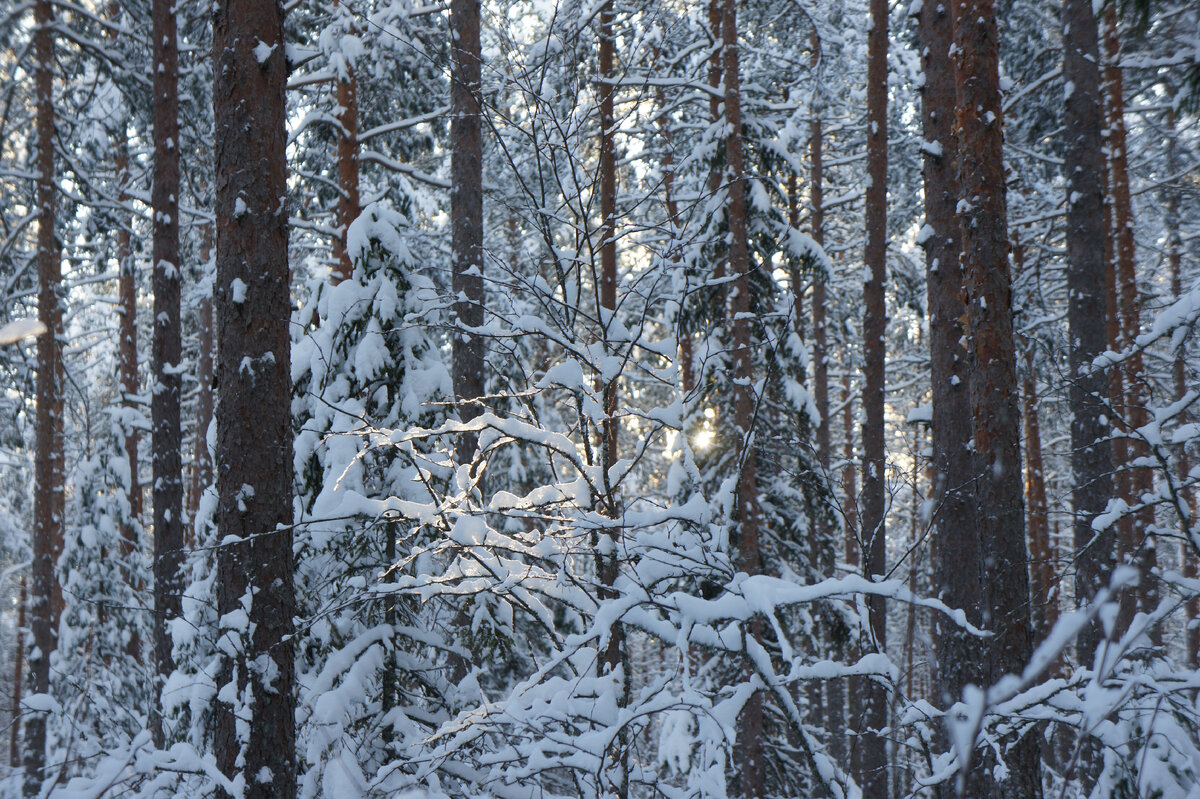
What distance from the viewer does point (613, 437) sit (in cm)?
422

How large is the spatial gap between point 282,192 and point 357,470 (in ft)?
7.66

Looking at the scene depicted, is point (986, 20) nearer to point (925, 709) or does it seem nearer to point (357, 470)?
point (925, 709)

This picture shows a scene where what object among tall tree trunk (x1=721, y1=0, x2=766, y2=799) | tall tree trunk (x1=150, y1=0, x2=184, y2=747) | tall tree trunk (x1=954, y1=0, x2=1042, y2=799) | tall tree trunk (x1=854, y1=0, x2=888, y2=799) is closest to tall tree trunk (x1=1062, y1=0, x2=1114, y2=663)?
tall tree trunk (x1=854, y1=0, x2=888, y2=799)

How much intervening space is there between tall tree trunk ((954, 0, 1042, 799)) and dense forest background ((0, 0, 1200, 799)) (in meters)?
0.03

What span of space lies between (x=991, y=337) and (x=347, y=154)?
7.45 metres

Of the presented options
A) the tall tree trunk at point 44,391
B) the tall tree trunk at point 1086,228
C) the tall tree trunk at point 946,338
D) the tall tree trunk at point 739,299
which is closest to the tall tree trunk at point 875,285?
the tall tree trunk at point 946,338

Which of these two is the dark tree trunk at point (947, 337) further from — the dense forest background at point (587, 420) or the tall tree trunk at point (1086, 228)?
the tall tree trunk at point (1086, 228)

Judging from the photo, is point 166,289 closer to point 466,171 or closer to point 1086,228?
point 466,171

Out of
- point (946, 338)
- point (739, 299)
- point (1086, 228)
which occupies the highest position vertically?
point (1086, 228)

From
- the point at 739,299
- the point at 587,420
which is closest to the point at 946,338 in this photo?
the point at 739,299

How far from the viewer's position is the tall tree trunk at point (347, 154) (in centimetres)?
939

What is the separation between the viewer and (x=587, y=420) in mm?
3928

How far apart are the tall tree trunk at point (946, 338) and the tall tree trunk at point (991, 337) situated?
6.11ft

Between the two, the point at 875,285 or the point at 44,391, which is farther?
the point at 44,391
